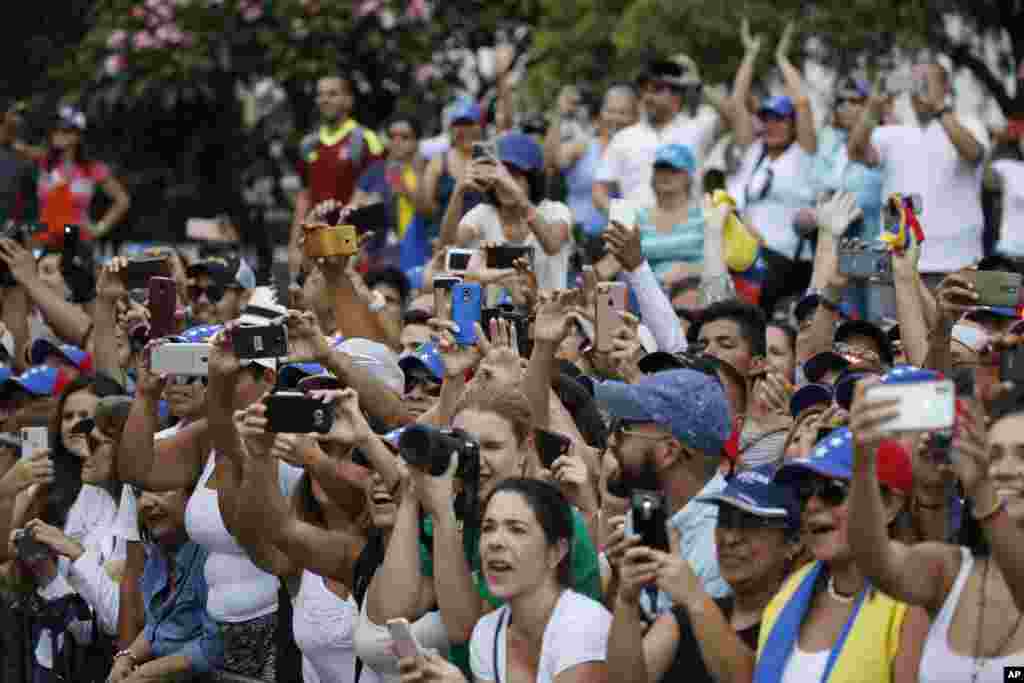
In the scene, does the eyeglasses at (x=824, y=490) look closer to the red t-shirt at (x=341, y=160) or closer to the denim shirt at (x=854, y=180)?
the denim shirt at (x=854, y=180)

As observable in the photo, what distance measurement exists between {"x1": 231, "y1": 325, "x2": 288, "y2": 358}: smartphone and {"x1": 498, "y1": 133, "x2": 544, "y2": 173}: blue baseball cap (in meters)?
3.45

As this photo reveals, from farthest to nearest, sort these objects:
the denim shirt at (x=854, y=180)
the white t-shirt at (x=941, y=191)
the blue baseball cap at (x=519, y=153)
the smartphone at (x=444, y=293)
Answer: the denim shirt at (x=854, y=180)
the white t-shirt at (x=941, y=191)
the blue baseball cap at (x=519, y=153)
the smartphone at (x=444, y=293)

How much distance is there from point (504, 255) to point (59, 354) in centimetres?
267

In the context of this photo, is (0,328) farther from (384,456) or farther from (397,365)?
(384,456)

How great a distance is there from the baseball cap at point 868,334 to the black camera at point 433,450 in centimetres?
242

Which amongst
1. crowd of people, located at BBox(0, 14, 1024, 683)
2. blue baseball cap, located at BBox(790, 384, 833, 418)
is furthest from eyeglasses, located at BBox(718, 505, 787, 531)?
blue baseball cap, located at BBox(790, 384, 833, 418)

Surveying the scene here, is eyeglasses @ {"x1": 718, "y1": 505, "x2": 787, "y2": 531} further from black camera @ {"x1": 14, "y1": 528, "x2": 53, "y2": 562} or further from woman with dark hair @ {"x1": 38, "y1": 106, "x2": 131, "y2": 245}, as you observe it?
woman with dark hair @ {"x1": 38, "y1": 106, "x2": 131, "y2": 245}

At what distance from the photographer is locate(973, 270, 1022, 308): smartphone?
7.23 meters

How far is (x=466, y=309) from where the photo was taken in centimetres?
786

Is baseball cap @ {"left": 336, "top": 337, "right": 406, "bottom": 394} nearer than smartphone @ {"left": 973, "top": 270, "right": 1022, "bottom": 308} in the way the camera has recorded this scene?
No

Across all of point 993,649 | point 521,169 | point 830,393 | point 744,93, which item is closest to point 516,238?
point 521,169

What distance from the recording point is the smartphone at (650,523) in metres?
5.46

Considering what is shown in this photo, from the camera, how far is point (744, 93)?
13.9m

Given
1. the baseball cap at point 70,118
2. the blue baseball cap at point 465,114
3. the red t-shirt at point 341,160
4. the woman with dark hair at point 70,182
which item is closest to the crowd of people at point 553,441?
the blue baseball cap at point 465,114
